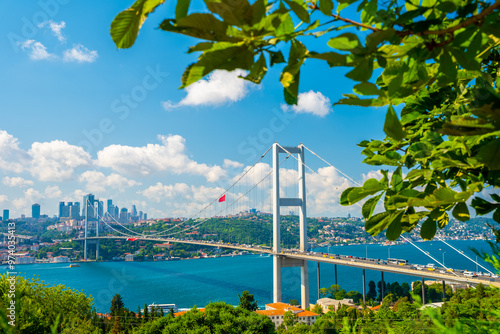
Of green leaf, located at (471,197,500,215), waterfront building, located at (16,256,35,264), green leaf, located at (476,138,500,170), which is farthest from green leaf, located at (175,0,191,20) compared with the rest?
waterfront building, located at (16,256,35,264)

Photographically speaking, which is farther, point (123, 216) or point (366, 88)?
point (123, 216)

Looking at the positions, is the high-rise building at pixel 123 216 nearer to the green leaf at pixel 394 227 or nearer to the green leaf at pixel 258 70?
the green leaf at pixel 394 227

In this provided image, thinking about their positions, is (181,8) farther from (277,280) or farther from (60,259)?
(60,259)

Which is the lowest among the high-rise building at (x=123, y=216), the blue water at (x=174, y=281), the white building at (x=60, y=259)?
the blue water at (x=174, y=281)

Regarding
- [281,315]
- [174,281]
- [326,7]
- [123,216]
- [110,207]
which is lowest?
[174,281]

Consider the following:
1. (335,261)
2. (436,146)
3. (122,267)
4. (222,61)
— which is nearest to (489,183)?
(436,146)

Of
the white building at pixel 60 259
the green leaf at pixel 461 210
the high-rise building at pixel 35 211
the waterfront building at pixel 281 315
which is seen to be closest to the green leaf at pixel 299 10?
the green leaf at pixel 461 210

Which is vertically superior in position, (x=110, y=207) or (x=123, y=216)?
(x=110, y=207)

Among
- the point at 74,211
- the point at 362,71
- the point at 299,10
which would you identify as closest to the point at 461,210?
the point at 362,71

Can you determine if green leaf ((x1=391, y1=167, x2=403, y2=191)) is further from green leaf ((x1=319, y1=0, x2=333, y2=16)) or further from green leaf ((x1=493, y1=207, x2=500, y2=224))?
green leaf ((x1=319, y1=0, x2=333, y2=16))
